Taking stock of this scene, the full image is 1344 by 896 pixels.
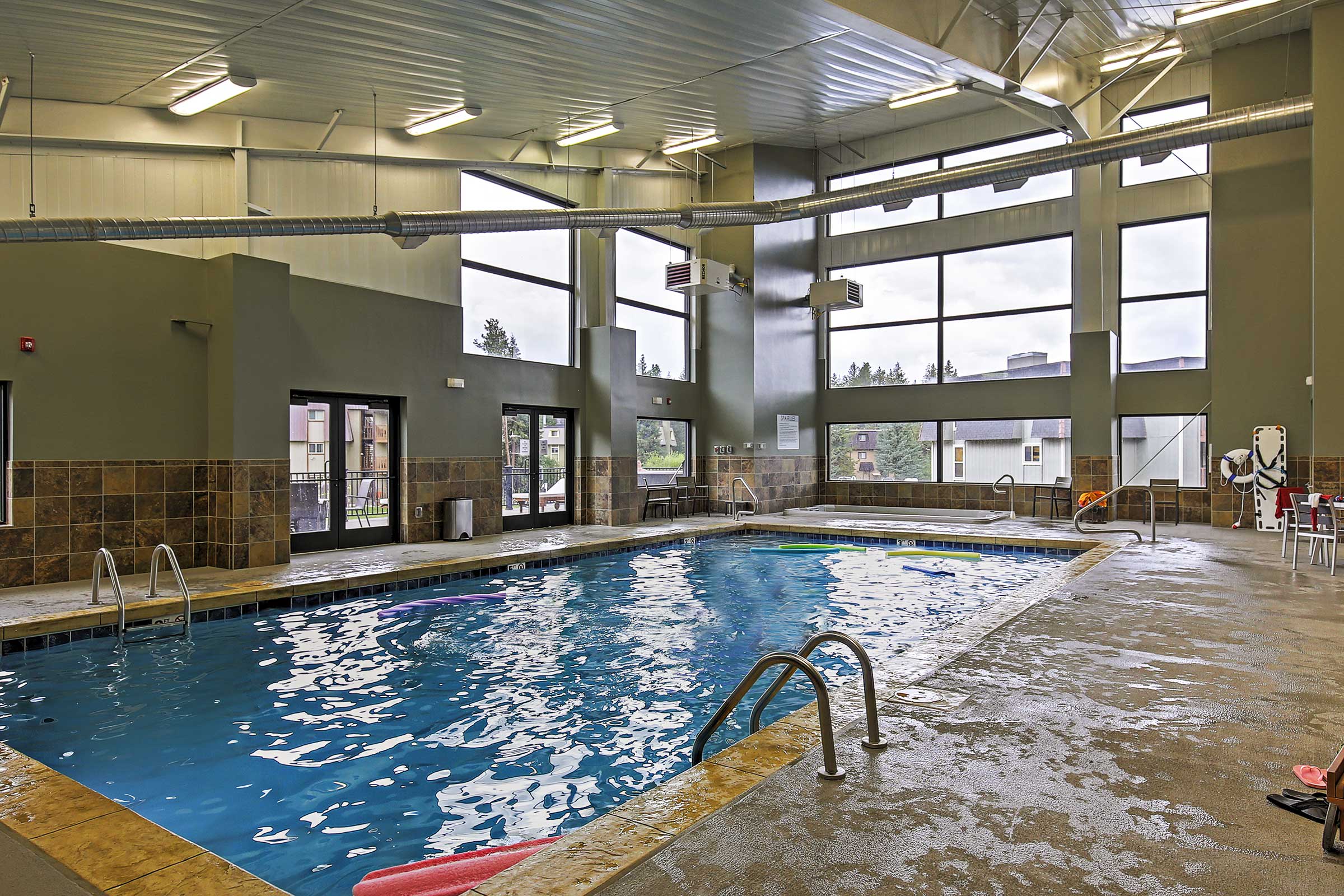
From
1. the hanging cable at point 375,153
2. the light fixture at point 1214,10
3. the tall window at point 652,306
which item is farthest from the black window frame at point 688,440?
the light fixture at point 1214,10

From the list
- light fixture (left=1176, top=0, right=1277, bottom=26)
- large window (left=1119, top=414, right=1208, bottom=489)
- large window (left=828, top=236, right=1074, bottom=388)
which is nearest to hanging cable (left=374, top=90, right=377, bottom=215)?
large window (left=828, top=236, right=1074, bottom=388)

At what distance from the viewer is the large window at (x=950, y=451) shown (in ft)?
39.9

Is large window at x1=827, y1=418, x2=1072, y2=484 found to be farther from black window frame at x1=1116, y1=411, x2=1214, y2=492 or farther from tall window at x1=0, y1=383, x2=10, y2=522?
tall window at x1=0, y1=383, x2=10, y2=522

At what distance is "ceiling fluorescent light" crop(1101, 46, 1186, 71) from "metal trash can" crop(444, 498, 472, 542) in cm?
970

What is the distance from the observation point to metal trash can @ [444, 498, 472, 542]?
9.23 meters

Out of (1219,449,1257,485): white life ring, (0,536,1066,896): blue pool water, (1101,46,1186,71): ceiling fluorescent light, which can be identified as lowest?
(0,536,1066,896): blue pool water

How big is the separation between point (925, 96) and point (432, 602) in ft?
26.4

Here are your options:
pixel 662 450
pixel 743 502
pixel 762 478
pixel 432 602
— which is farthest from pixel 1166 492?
pixel 432 602

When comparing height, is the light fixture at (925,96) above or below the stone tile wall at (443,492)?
above

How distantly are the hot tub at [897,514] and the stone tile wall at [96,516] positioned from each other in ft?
26.7

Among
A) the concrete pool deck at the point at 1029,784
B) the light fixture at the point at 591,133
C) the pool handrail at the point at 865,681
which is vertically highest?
the light fixture at the point at 591,133

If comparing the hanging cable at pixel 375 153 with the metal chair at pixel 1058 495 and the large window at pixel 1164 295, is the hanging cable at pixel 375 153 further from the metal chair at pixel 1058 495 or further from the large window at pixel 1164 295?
the large window at pixel 1164 295

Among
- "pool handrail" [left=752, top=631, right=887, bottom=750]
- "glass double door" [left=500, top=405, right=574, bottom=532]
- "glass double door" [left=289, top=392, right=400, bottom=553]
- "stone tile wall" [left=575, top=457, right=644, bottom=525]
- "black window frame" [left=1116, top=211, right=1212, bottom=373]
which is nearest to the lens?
"pool handrail" [left=752, top=631, right=887, bottom=750]

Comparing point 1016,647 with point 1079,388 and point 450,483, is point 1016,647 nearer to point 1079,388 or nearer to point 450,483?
point 450,483
